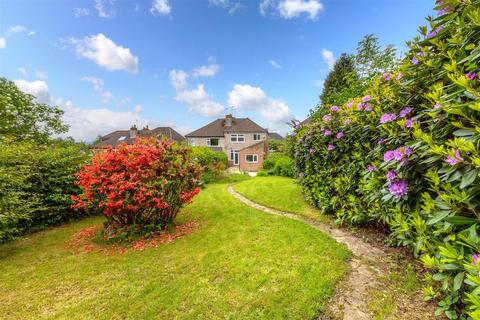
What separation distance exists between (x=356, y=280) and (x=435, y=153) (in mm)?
2037

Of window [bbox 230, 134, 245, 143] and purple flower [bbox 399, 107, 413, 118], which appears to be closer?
purple flower [bbox 399, 107, 413, 118]

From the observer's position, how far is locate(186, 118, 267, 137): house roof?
3039 cm

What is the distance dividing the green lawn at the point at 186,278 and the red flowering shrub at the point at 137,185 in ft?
3.07

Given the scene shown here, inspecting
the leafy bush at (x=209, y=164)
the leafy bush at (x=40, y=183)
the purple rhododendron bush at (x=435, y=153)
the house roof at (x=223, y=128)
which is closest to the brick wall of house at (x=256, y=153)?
the house roof at (x=223, y=128)

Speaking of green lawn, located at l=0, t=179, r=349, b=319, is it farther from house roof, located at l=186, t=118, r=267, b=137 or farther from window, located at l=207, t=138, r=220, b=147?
window, located at l=207, t=138, r=220, b=147

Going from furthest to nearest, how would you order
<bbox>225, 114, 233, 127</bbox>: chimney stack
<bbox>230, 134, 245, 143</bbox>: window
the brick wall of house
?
<bbox>225, 114, 233, 127</bbox>: chimney stack
<bbox>230, 134, 245, 143</bbox>: window
the brick wall of house

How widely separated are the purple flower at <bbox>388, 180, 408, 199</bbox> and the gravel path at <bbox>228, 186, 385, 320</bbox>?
4.37 ft

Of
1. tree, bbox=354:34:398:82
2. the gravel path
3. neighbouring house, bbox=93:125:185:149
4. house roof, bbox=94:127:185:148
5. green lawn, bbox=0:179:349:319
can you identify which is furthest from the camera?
house roof, bbox=94:127:185:148

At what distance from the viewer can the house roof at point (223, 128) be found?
99.7ft

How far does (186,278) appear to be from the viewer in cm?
317

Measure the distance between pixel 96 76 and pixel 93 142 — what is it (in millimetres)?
18075

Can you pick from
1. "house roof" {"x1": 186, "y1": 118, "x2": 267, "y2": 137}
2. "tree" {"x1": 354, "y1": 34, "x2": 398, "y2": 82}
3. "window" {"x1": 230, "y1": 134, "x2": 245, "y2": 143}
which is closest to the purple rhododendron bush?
"tree" {"x1": 354, "y1": 34, "x2": 398, "y2": 82}

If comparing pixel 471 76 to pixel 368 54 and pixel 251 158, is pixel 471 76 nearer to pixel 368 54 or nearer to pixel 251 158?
pixel 368 54

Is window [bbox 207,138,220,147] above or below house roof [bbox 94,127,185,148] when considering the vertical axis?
below
